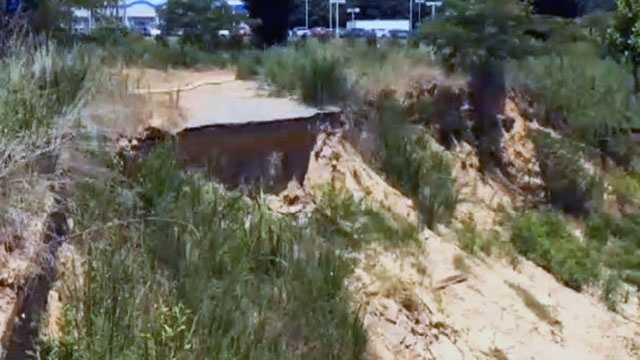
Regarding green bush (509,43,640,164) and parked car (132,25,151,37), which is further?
parked car (132,25,151,37)

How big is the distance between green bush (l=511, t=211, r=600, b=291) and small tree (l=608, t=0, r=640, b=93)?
396 inches

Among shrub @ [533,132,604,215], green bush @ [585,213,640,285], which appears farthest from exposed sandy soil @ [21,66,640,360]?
shrub @ [533,132,604,215]

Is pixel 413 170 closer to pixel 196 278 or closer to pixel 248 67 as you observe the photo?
pixel 248 67

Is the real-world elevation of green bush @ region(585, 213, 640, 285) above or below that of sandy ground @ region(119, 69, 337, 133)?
below

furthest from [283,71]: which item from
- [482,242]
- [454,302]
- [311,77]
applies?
[454,302]

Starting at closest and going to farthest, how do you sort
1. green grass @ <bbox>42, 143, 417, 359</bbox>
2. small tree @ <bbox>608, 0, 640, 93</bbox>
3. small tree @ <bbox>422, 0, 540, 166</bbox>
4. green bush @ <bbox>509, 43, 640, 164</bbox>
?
green grass @ <bbox>42, 143, 417, 359</bbox> → small tree @ <bbox>422, 0, 540, 166</bbox> → green bush @ <bbox>509, 43, 640, 164</bbox> → small tree @ <bbox>608, 0, 640, 93</bbox>

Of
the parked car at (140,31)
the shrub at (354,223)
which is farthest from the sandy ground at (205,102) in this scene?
the parked car at (140,31)

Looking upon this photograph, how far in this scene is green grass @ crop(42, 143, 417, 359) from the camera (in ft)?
23.8

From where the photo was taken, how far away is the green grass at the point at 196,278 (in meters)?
7.25

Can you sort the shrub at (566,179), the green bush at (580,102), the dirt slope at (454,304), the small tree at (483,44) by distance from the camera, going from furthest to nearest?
the green bush at (580,102), the small tree at (483,44), the shrub at (566,179), the dirt slope at (454,304)

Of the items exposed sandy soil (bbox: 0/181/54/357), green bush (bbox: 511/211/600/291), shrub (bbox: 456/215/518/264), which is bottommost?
green bush (bbox: 511/211/600/291)

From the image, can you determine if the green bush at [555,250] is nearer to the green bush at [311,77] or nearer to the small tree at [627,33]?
the green bush at [311,77]

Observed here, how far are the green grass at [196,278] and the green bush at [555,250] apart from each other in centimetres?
498

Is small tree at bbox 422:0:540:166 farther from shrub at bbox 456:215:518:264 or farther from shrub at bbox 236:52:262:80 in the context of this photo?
shrub at bbox 456:215:518:264
